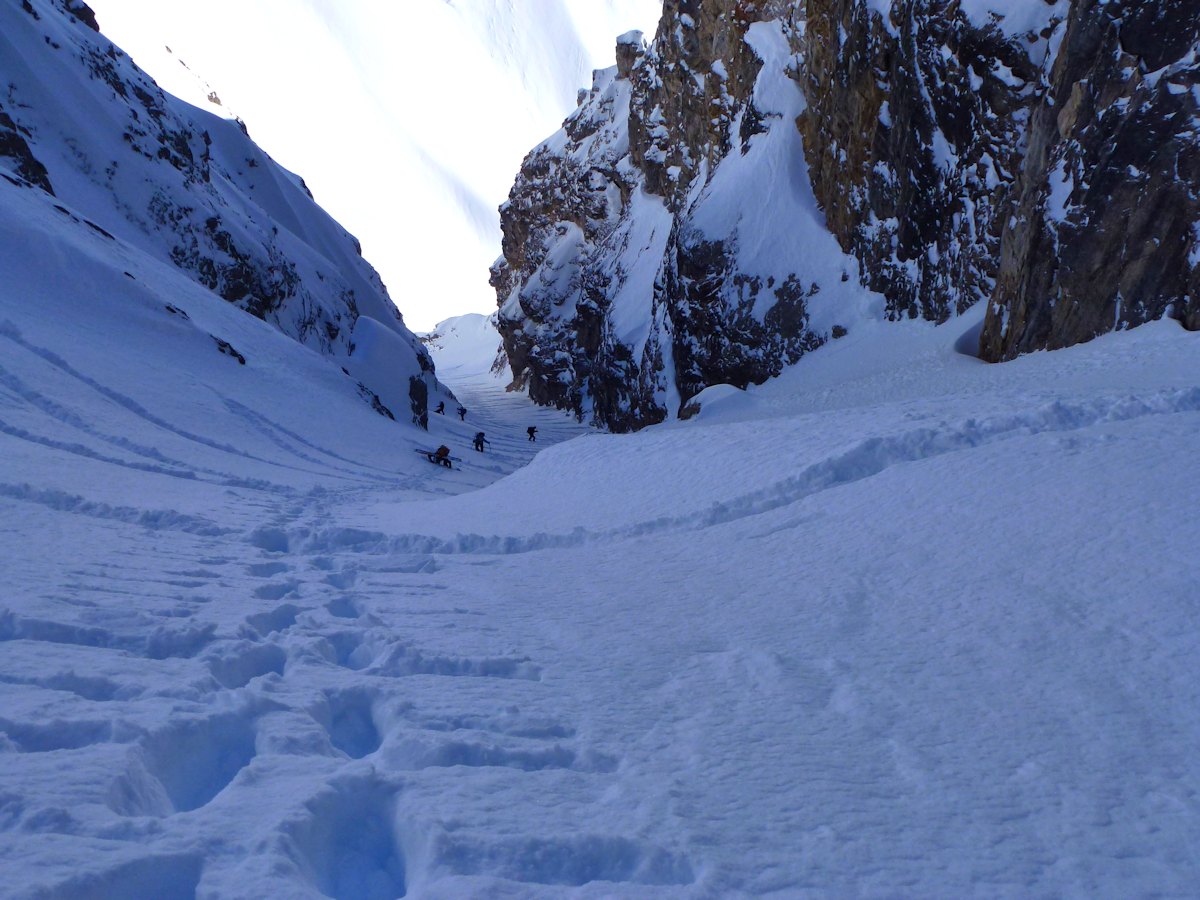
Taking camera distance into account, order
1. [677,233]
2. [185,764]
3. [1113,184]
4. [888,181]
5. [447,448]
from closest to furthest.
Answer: [185,764], [1113,184], [447,448], [888,181], [677,233]

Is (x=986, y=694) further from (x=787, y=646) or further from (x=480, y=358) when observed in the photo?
(x=480, y=358)

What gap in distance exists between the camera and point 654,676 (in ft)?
13.8

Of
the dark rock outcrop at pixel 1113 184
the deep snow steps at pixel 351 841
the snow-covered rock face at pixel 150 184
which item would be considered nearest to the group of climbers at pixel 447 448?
the snow-covered rock face at pixel 150 184

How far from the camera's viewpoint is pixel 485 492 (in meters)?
11.7

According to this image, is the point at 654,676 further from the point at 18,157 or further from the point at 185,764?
the point at 18,157

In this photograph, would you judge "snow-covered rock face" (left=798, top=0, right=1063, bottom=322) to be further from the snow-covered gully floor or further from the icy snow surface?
the snow-covered gully floor

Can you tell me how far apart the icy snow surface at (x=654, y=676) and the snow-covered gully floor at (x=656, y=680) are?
0.02 metres

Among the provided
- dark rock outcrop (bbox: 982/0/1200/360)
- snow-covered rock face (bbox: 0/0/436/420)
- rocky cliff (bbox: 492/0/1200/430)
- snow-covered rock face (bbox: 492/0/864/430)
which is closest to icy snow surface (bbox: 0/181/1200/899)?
dark rock outcrop (bbox: 982/0/1200/360)

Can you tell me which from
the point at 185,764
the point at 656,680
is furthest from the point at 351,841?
the point at 656,680

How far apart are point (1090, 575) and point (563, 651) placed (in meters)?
3.21

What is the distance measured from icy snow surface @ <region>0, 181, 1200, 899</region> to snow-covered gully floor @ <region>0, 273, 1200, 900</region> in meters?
0.02

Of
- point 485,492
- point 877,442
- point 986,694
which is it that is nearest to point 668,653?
point 986,694

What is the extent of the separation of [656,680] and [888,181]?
937 inches

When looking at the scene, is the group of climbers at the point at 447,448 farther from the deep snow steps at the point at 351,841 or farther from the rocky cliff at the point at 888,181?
the deep snow steps at the point at 351,841
